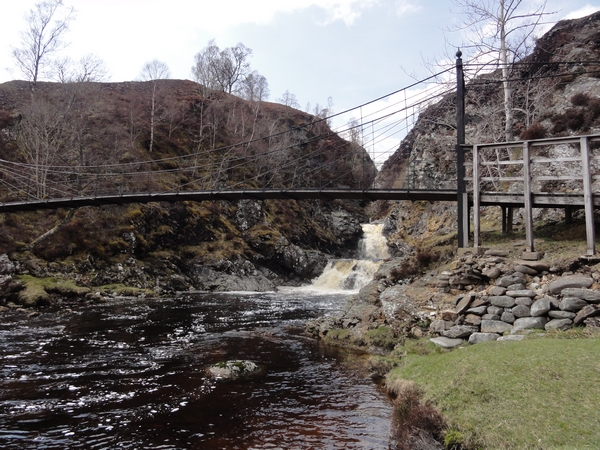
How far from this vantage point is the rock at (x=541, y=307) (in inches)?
280

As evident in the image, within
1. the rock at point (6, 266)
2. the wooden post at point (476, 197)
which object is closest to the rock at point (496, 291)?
the wooden post at point (476, 197)

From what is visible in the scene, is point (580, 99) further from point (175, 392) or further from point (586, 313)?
point (175, 392)

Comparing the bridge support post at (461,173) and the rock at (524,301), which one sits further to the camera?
the bridge support post at (461,173)

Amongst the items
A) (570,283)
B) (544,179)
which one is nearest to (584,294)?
(570,283)

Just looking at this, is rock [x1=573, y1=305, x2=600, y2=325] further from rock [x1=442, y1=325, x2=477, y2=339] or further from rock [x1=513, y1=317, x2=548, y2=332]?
rock [x1=442, y1=325, x2=477, y2=339]

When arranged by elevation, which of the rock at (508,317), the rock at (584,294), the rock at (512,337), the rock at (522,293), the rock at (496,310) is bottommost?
the rock at (512,337)

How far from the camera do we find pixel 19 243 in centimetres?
2166

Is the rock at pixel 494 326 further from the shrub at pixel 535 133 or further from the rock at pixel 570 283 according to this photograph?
the shrub at pixel 535 133

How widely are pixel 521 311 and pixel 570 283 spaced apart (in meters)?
0.97

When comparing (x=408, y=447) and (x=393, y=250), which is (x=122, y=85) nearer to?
(x=393, y=250)

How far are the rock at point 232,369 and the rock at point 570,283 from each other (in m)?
5.97

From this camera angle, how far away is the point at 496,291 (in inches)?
316

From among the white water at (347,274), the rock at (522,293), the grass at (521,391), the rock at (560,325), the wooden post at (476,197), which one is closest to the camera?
the grass at (521,391)

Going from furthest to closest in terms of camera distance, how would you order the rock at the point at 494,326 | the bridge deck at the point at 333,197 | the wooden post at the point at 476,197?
the wooden post at the point at 476,197
the bridge deck at the point at 333,197
the rock at the point at 494,326
